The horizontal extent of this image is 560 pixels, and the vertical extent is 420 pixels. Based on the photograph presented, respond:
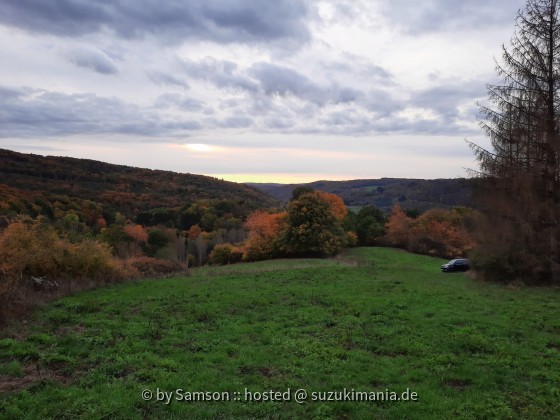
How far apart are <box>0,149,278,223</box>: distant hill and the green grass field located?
5901 centimetres

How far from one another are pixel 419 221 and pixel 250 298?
50.4 metres

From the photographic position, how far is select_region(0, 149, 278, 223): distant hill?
76.0 metres

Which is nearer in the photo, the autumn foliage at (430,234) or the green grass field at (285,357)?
the green grass field at (285,357)

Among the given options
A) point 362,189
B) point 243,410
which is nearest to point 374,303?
point 243,410

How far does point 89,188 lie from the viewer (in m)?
106

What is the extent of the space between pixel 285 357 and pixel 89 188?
356 feet

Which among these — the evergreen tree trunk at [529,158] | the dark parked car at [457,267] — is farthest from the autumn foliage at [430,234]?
the evergreen tree trunk at [529,158]

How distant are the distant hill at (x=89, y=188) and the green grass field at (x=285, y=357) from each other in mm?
59009

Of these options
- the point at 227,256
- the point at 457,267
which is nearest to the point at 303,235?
the point at 227,256

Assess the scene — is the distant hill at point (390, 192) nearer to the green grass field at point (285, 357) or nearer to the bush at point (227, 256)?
the bush at point (227, 256)

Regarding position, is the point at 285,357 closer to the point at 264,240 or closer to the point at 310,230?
the point at 310,230

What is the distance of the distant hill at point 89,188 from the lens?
76.0 m

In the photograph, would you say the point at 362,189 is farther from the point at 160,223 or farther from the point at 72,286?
the point at 72,286

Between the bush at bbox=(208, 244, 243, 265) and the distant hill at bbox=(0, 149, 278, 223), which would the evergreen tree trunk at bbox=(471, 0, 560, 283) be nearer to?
the bush at bbox=(208, 244, 243, 265)
